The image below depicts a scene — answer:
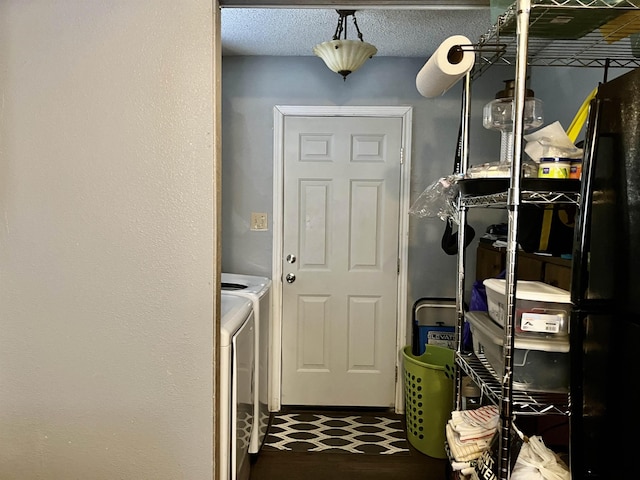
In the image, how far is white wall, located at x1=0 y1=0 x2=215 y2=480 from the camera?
4.62 feet

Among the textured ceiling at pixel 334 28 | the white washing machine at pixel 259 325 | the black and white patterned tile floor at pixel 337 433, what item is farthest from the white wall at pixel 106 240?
the black and white patterned tile floor at pixel 337 433

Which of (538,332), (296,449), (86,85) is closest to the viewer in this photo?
(538,332)

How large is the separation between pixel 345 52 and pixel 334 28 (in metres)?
0.25

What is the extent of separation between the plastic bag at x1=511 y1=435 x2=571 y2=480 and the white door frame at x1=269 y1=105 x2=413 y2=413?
178 cm

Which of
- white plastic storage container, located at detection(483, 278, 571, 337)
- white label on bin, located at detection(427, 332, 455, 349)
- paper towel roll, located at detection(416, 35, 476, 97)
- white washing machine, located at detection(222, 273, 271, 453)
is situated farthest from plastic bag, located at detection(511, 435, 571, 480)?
white label on bin, located at detection(427, 332, 455, 349)

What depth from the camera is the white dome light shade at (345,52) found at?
7.66ft

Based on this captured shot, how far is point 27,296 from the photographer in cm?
149

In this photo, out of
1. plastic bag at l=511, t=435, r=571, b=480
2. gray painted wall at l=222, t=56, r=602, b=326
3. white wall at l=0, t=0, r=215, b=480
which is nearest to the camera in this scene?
plastic bag at l=511, t=435, r=571, b=480

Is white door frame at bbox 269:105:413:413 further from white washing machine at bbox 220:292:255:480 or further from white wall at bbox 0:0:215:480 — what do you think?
white wall at bbox 0:0:215:480

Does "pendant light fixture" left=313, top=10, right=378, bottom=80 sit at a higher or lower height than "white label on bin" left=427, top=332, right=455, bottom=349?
higher

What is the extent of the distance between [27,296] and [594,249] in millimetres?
1622

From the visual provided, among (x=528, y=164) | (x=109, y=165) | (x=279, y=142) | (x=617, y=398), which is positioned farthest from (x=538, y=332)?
(x=279, y=142)

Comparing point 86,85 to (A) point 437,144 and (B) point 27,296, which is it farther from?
(A) point 437,144

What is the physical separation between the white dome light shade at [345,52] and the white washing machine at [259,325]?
1.25 metres
